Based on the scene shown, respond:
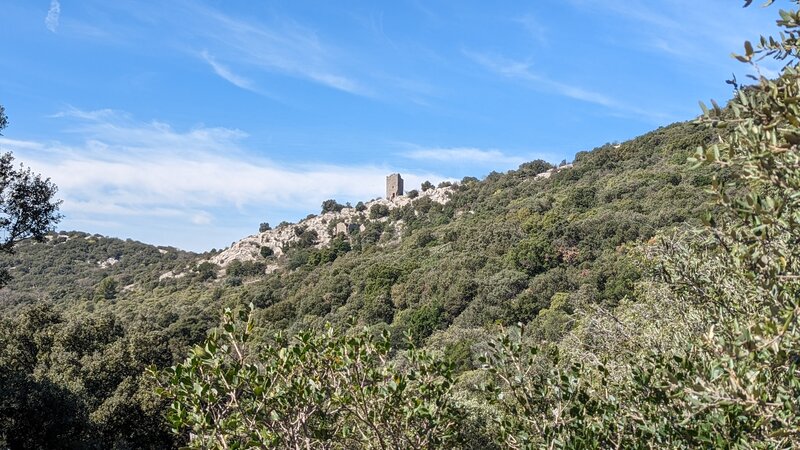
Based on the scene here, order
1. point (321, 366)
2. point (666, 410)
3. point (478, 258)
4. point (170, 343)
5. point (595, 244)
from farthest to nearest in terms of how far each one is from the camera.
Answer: point (478, 258) → point (595, 244) → point (170, 343) → point (321, 366) → point (666, 410)

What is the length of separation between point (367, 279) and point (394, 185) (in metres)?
49.3

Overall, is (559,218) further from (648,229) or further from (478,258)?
(648,229)

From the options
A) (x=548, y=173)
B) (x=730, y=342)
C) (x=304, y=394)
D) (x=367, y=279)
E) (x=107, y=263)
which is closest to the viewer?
(x=730, y=342)

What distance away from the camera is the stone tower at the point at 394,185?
99.2 meters

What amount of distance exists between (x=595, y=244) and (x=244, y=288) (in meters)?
39.6

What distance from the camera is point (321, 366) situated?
18.9ft

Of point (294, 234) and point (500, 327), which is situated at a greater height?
point (294, 234)

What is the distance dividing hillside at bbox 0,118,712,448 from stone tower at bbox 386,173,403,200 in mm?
6430

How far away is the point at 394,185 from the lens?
100 meters

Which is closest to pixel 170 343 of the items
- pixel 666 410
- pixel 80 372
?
pixel 80 372

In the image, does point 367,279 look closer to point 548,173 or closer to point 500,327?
point 548,173

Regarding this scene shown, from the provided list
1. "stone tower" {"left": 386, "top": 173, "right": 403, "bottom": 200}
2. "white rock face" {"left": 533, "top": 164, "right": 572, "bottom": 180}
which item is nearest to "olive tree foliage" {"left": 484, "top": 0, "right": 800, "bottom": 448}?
"white rock face" {"left": 533, "top": 164, "right": 572, "bottom": 180}

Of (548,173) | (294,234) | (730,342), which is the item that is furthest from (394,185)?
(730,342)

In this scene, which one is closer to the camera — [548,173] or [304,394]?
[304,394]
